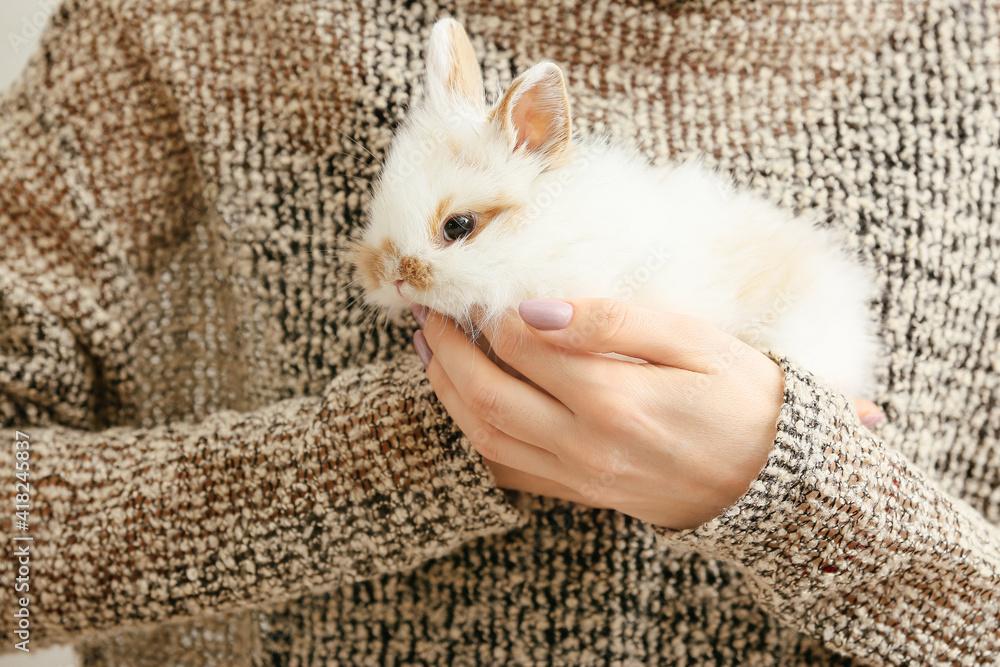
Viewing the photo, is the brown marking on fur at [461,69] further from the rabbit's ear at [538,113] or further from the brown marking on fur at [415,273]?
the brown marking on fur at [415,273]

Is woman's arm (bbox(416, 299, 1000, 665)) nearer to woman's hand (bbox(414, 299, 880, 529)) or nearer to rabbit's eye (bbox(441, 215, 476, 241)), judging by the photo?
woman's hand (bbox(414, 299, 880, 529))

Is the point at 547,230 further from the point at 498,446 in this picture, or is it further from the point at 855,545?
the point at 855,545

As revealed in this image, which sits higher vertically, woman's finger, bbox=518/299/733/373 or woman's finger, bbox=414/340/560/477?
woman's finger, bbox=518/299/733/373

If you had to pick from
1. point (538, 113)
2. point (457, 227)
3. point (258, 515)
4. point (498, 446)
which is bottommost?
point (258, 515)

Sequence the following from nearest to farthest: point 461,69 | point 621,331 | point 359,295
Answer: point 621,331 < point 461,69 < point 359,295

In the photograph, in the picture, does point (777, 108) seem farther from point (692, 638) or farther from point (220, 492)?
point (220, 492)

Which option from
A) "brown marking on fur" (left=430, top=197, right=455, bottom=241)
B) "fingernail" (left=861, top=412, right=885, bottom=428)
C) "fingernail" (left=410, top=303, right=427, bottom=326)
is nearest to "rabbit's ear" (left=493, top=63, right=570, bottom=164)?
"brown marking on fur" (left=430, top=197, right=455, bottom=241)

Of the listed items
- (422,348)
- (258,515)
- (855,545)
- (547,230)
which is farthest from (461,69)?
(855,545)

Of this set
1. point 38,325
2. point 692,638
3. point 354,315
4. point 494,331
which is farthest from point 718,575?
point 38,325
